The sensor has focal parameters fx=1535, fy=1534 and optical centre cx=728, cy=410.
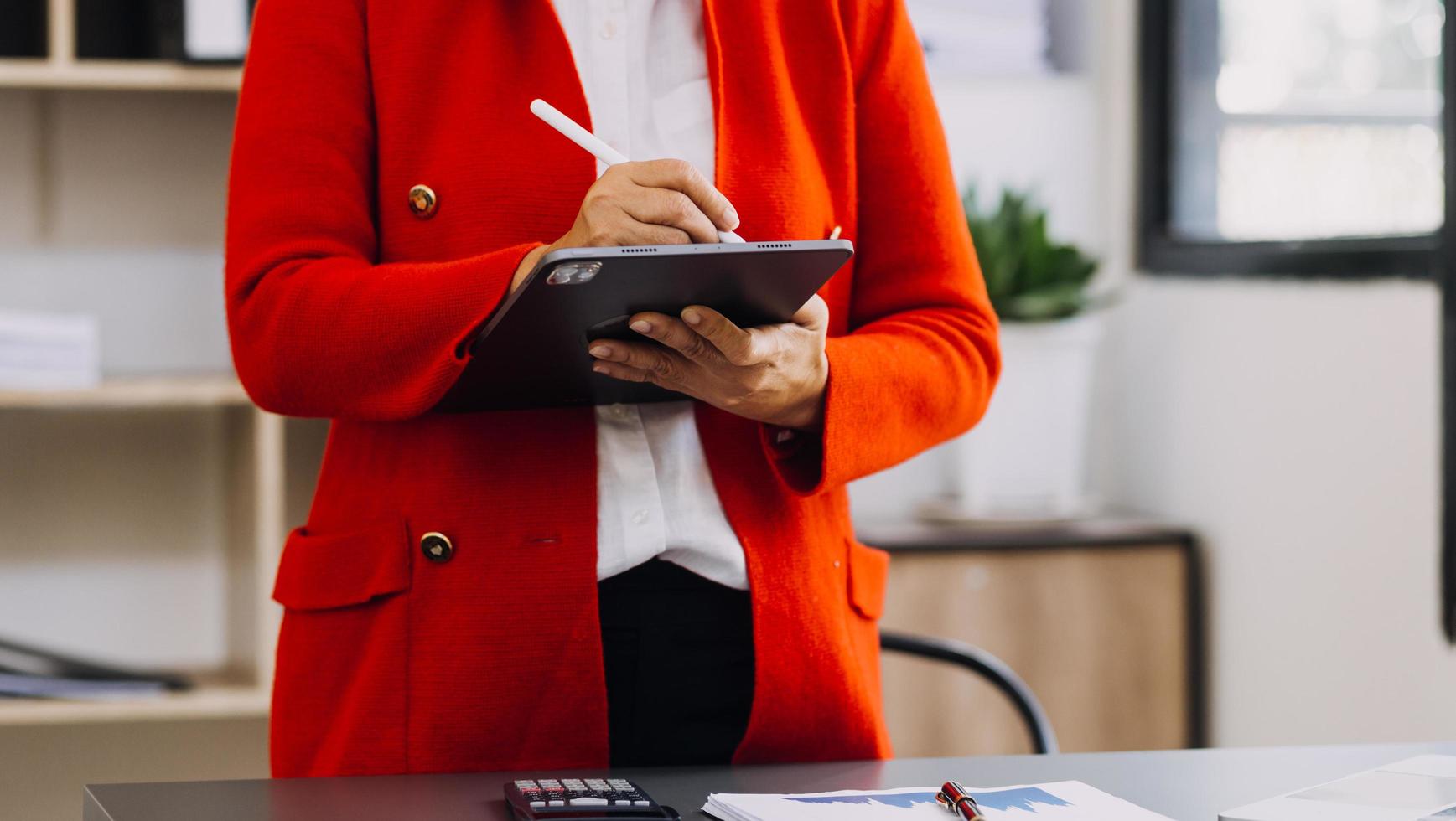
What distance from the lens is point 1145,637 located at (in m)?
2.40

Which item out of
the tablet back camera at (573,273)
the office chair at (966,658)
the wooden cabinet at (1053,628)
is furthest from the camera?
the wooden cabinet at (1053,628)

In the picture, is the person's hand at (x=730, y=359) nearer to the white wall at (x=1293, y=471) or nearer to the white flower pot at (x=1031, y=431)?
the white wall at (x=1293, y=471)

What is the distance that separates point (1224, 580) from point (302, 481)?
4.63 feet

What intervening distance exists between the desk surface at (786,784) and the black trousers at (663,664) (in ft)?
0.23

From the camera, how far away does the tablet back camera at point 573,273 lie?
2.64ft

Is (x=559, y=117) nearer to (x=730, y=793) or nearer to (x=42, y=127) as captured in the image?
(x=730, y=793)

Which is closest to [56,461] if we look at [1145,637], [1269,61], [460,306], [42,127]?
[42,127]

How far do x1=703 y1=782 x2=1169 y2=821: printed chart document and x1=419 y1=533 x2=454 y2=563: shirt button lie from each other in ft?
0.88

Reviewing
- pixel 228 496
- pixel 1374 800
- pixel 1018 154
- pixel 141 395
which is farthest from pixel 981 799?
pixel 1018 154

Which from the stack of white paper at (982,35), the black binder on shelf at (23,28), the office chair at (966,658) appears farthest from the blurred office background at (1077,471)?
the office chair at (966,658)

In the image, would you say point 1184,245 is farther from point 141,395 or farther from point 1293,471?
point 141,395

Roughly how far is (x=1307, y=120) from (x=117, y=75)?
170cm

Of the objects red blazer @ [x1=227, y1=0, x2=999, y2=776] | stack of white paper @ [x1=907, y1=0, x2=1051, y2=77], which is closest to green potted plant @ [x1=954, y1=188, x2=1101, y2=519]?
stack of white paper @ [x1=907, y1=0, x2=1051, y2=77]

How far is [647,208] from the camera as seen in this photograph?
0.92 m
